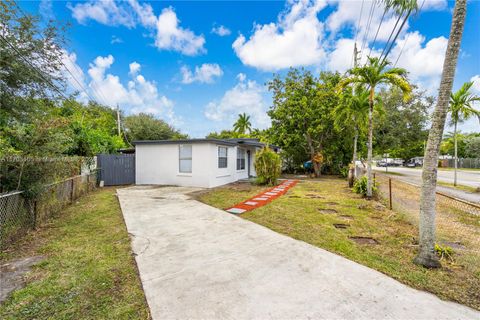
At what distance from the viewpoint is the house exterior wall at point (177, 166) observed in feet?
37.0

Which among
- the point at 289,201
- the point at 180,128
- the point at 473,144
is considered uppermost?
the point at 180,128

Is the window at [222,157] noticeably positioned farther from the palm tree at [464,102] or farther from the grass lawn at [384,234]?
the palm tree at [464,102]

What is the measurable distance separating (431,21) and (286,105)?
11.1 m

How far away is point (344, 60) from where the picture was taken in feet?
45.9

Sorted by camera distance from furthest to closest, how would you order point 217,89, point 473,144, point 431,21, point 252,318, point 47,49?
point 473,144 < point 217,89 < point 47,49 < point 431,21 < point 252,318

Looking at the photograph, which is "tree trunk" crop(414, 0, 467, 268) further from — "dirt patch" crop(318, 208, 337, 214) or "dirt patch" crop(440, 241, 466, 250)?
"dirt patch" crop(318, 208, 337, 214)

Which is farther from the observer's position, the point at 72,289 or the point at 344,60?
the point at 344,60

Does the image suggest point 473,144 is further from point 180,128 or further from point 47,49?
point 47,49

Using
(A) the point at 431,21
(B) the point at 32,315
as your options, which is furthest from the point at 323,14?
(B) the point at 32,315

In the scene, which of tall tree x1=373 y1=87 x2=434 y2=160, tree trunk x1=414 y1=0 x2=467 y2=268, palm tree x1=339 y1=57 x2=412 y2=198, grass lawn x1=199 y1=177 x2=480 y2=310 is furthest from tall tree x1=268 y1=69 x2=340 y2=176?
tree trunk x1=414 y1=0 x2=467 y2=268

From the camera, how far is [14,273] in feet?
10.0

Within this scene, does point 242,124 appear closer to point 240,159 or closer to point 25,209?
point 240,159

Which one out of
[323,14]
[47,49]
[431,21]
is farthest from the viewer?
[323,14]

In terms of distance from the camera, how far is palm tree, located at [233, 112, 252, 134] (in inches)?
1661
